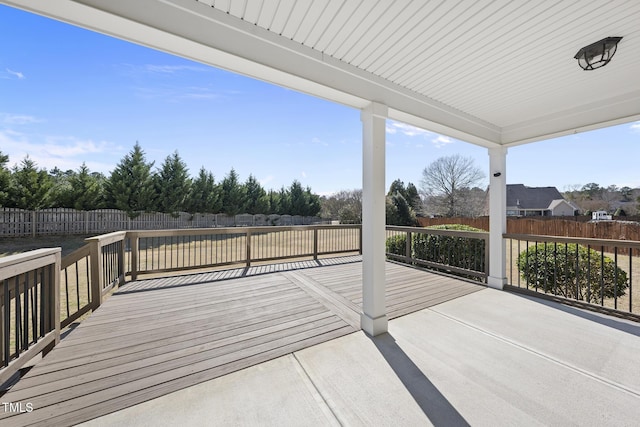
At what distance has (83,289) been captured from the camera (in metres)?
4.62

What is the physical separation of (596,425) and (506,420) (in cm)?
52

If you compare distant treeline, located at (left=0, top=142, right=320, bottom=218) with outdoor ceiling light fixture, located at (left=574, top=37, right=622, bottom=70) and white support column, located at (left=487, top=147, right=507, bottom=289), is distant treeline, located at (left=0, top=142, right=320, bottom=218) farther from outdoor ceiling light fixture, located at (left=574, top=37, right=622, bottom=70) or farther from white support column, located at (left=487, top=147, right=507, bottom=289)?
outdoor ceiling light fixture, located at (left=574, top=37, right=622, bottom=70)

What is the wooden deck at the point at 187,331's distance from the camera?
171 cm

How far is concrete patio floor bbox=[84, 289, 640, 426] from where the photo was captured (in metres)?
1.53

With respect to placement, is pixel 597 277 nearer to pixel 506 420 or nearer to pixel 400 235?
pixel 400 235

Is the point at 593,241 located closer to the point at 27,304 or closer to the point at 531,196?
the point at 27,304

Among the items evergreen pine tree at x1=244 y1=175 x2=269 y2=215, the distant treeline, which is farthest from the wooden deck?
evergreen pine tree at x1=244 y1=175 x2=269 y2=215

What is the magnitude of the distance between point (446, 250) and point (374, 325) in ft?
11.6

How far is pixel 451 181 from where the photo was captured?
20938 mm

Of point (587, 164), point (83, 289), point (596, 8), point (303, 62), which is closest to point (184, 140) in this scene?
point (83, 289)

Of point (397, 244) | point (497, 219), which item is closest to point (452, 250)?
point (497, 219)

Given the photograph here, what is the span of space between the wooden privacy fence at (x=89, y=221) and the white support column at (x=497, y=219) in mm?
18414

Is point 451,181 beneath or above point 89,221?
above

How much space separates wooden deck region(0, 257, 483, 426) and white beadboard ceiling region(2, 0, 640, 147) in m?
2.49
